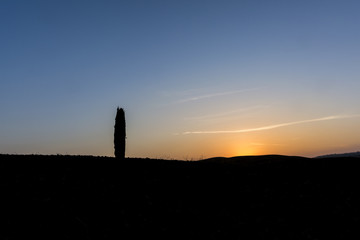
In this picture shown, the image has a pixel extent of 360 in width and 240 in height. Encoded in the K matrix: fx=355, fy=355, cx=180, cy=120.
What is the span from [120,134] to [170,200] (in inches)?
714

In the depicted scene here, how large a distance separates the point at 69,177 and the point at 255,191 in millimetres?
9723

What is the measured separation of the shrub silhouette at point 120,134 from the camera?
3331 centimetres

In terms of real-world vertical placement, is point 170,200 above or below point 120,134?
below

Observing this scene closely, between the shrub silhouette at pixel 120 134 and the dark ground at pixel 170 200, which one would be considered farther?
the shrub silhouette at pixel 120 134

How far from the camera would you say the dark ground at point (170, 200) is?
13594mm

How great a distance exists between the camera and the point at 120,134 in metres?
33.8

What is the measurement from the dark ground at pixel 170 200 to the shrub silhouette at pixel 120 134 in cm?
1001

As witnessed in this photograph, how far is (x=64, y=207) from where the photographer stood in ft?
48.7

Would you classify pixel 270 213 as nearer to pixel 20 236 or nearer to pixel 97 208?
pixel 97 208

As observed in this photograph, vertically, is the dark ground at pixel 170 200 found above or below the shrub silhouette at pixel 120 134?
below

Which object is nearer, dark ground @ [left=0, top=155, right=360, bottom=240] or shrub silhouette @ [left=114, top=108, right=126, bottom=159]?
dark ground @ [left=0, top=155, right=360, bottom=240]

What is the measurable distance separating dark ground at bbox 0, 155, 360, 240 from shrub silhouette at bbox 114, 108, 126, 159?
10010 mm

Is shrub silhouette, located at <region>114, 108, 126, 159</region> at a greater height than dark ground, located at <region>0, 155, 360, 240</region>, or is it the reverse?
shrub silhouette, located at <region>114, 108, 126, 159</region>

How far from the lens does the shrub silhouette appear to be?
33.3 metres
